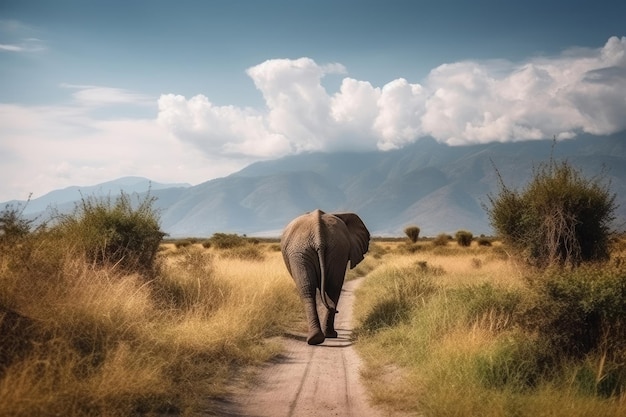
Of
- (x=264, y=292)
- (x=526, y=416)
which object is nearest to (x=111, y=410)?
(x=526, y=416)

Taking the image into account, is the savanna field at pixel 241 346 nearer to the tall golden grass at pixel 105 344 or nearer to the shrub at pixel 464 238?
the tall golden grass at pixel 105 344

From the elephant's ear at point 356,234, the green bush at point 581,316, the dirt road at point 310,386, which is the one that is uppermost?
the elephant's ear at point 356,234

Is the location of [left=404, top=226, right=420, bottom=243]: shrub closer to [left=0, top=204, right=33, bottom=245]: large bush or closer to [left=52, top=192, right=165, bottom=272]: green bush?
[left=52, top=192, right=165, bottom=272]: green bush

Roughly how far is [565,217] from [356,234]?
6.50 m

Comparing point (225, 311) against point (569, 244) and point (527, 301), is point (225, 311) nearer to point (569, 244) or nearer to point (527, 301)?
point (527, 301)

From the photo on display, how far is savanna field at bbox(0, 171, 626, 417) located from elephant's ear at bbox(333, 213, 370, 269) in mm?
2632

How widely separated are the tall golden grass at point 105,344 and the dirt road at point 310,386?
20.3 inches

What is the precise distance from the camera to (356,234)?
15.7 m

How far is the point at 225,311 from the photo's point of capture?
12.6 m

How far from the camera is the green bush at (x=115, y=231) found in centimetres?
1330

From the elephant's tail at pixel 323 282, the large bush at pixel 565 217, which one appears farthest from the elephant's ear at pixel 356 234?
the large bush at pixel 565 217

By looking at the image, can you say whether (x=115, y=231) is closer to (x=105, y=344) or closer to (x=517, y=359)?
(x=105, y=344)

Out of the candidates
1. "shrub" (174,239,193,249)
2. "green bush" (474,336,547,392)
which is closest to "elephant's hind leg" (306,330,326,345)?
"green bush" (474,336,547,392)

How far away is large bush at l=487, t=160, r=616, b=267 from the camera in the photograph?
16734mm
